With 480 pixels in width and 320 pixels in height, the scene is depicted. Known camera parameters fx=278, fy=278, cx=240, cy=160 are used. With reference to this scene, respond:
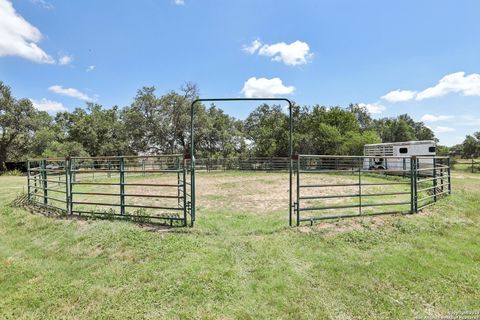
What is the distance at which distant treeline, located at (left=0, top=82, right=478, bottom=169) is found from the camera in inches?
1110

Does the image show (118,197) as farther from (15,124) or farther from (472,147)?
(472,147)

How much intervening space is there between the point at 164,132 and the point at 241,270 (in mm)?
30718

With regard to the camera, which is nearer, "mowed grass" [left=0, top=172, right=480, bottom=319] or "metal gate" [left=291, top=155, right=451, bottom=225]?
"mowed grass" [left=0, top=172, right=480, bottom=319]

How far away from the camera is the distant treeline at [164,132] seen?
28.2m

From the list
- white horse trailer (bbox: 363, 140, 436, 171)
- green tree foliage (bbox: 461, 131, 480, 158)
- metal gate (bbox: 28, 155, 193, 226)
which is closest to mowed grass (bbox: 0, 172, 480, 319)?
metal gate (bbox: 28, 155, 193, 226)

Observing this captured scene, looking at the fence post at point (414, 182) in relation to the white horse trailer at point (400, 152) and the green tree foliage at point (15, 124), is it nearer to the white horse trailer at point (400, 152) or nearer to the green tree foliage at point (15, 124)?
the white horse trailer at point (400, 152)

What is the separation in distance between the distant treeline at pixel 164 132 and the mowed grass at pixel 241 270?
2374 centimetres

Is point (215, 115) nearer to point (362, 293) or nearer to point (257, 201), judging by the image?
point (257, 201)

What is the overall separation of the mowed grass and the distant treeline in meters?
23.7

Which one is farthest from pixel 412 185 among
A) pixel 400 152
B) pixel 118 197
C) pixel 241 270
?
pixel 400 152

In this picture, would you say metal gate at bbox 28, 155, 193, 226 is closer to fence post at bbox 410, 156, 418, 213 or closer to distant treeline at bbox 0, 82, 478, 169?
fence post at bbox 410, 156, 418, 213

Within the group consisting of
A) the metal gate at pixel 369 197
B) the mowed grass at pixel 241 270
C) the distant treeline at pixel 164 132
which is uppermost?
the distant treeline at pixel 164 132

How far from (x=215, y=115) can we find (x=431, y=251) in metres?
36.2

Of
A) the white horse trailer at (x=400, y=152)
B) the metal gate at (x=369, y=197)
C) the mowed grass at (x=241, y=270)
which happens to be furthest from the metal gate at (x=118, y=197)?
the white horse trailer at (x=400, y=152)
